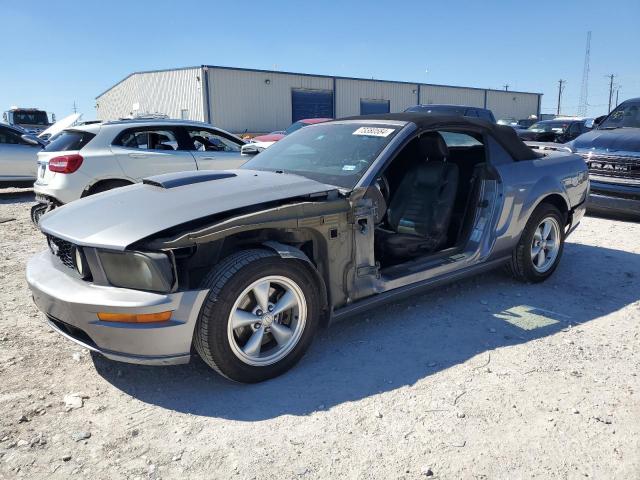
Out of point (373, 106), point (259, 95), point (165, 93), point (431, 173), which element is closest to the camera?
point (431, 173)

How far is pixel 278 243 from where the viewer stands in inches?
117

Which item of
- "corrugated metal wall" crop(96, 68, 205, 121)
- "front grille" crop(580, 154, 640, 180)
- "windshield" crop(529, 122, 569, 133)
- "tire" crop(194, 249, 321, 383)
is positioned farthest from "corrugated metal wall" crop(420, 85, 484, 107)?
"tire" crop(194, 249, 321, 383)

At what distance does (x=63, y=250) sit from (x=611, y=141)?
7.73 metres

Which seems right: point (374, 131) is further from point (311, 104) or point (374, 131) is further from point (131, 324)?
point (311, 104)

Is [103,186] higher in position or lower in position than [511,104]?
lower

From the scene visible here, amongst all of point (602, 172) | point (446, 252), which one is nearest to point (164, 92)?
point (602, 172)

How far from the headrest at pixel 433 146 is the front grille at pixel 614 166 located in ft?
14.3

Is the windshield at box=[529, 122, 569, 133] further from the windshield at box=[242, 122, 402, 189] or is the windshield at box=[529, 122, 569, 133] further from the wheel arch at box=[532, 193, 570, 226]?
the windshield at box=[242, 122, 402, 189]

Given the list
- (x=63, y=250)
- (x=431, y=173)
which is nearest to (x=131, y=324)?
(x=63, y=250)

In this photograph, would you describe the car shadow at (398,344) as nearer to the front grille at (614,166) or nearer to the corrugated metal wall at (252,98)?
the front grille at (614,166)

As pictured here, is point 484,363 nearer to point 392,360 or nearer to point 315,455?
point 392,360

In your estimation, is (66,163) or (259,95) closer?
(66,163)

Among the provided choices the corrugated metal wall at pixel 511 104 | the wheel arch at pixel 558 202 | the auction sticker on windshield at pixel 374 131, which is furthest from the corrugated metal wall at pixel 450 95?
the auction sticker on windshield at pixel 374 131

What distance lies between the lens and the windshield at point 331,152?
11.5ft
